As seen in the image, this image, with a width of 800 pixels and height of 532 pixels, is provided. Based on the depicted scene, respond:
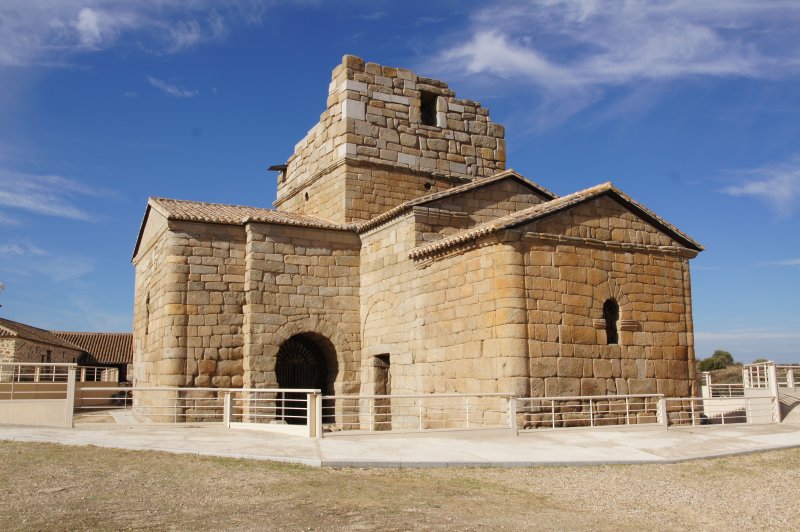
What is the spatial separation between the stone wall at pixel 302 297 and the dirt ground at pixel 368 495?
707cm

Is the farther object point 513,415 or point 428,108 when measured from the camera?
point 428,108

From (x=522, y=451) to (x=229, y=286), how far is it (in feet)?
30.1

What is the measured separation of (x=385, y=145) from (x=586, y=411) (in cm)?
979

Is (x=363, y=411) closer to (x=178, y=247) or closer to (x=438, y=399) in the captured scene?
(x=438, y=399)

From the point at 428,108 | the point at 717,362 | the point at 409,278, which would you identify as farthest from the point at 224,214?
the point at 717,362

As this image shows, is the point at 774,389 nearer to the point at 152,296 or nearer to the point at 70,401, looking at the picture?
the point at 70,401

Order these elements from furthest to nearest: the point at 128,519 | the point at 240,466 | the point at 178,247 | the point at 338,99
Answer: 1. the point at 338,99
2. the point at 178,247
3. the point at 240,466
4. the point at 128,519

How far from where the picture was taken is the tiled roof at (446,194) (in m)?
17.0

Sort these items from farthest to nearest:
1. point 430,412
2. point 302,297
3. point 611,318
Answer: point 302,297
point 430,412
point 611,318

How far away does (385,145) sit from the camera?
2080cm

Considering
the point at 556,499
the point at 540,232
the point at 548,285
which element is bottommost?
the point at 556,499

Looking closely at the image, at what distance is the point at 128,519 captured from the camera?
6.73 metres

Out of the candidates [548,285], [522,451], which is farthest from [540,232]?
[522,451]

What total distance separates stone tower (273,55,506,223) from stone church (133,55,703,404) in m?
0.06
